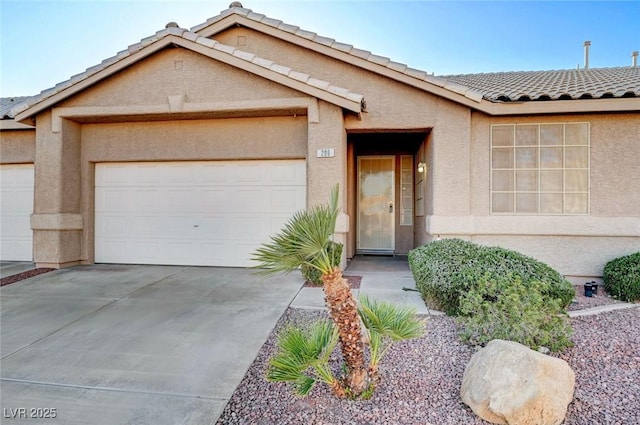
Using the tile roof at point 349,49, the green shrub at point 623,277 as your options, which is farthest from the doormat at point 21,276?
the green shrub at point 623,277

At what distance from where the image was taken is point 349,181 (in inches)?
383

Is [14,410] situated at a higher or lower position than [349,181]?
lower

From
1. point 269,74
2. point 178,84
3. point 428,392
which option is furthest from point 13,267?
point 428,392

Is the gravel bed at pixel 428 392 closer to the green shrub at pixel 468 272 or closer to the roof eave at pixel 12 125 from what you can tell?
the green shrub at pixel 468 272

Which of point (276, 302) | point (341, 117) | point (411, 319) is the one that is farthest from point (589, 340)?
point (341, 117)

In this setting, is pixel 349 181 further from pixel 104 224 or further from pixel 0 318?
pixel 0 318

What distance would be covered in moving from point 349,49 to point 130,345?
684 centimetres

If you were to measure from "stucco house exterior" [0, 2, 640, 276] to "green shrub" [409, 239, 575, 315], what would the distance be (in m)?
2.01

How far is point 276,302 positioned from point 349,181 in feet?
16.7

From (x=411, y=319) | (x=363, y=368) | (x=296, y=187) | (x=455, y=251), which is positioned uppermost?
(x=296, y=187)

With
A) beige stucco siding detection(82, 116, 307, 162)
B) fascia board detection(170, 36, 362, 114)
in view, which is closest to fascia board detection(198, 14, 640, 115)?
fascia board detection(170, 36, 362, 114)

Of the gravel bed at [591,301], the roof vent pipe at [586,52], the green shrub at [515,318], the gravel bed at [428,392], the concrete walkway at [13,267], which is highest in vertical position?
the roof vent pipe at [586,52]

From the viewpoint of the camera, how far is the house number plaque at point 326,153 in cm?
711

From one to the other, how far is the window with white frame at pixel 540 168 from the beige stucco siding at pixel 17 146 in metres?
11.0
